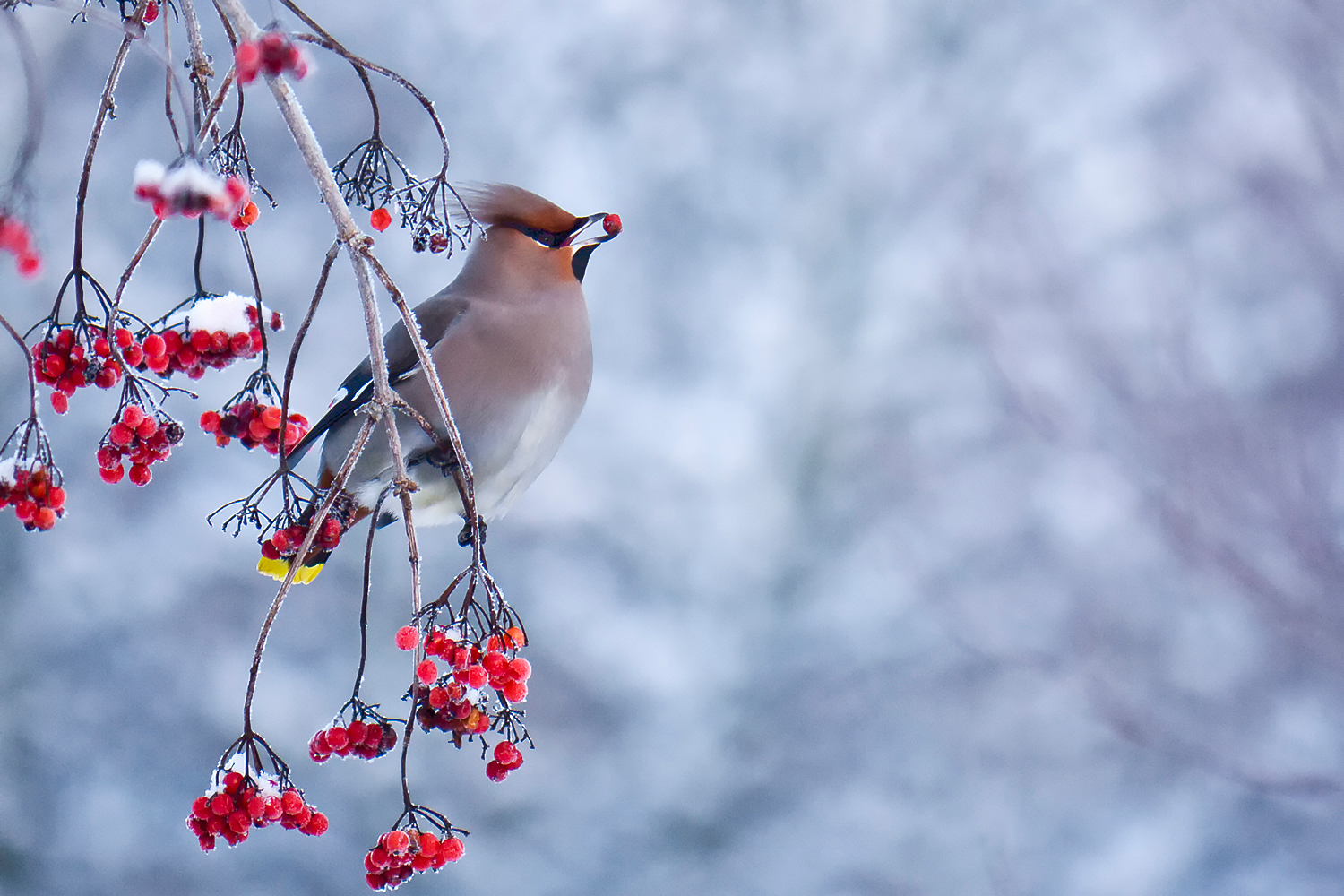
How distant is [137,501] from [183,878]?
3.46 feet

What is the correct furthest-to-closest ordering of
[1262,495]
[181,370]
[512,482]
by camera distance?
1. [1262,495]
2. [512,482]
3. [181,370]

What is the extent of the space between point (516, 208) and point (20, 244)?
3.20 ft

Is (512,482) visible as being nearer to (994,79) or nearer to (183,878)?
(183,878)

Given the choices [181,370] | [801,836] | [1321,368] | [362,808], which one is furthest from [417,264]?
[1321,368]

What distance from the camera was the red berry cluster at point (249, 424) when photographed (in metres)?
0.99

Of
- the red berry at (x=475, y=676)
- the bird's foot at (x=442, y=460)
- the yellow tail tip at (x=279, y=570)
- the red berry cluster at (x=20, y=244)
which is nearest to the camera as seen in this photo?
the red berry cluster at (x=20, y=244)

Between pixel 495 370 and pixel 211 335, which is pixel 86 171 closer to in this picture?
pixel 211 335

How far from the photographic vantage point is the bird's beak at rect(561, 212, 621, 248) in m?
1.30

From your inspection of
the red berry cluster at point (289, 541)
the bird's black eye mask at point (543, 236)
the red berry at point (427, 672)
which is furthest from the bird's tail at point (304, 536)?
the bird's black eye mask at point (543, 236)

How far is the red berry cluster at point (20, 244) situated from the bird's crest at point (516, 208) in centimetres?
93

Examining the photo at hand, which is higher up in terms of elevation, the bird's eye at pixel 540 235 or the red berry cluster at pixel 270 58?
the bird's eye at pixel 540 235

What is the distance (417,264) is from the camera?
331 cm

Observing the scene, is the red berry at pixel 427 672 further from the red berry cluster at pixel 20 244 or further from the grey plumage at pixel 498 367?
the grey plumage at pixel 498 367

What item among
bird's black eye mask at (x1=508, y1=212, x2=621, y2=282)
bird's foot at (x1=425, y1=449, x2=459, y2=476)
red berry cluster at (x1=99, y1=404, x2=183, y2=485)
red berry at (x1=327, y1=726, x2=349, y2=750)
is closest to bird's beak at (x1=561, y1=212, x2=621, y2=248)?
bird's black eye mask at (x1=508, y1=212, x2=621, y2=282)
